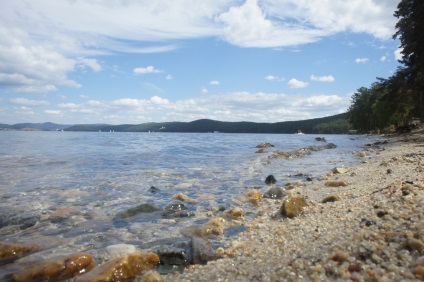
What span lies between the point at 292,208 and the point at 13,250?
20.3ft

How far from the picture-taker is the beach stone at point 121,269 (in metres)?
4.53

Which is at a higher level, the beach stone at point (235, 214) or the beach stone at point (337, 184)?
the beach stone at point (337, 184)

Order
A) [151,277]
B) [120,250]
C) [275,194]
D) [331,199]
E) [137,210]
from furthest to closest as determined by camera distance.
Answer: [275,194]
[137,210]
[331,199]
[120,250]
[151,277]

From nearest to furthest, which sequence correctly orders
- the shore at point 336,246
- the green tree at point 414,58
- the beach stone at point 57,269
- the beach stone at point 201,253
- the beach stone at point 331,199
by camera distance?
the shore at point 336,246, the beach stone at point 57,269, the beach stone at point 201,253, the beach stone at point 331,199, the green tree at point 414,58

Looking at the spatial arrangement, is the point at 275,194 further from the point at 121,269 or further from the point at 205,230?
the point at 121,269

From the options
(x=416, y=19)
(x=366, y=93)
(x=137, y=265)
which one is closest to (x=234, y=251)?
(x=137, y=265)

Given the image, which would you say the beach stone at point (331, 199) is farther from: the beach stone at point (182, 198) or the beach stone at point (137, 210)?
the beach stone at point (137, 210)

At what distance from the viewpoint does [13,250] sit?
6.04 m

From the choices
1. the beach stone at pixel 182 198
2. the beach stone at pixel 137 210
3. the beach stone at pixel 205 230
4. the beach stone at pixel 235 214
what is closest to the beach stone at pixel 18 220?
the beach stone at pixel 137 210

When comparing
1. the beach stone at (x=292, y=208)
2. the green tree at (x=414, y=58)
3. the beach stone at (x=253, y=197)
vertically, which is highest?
the green tree at (x=414, y=58)

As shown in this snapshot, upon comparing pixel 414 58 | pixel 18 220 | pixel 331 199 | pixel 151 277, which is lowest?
pixel 18 220

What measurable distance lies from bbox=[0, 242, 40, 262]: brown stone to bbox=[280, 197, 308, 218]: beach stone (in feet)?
18.5

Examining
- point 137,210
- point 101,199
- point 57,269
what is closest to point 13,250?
point 57,269

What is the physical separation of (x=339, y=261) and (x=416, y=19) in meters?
31.7
